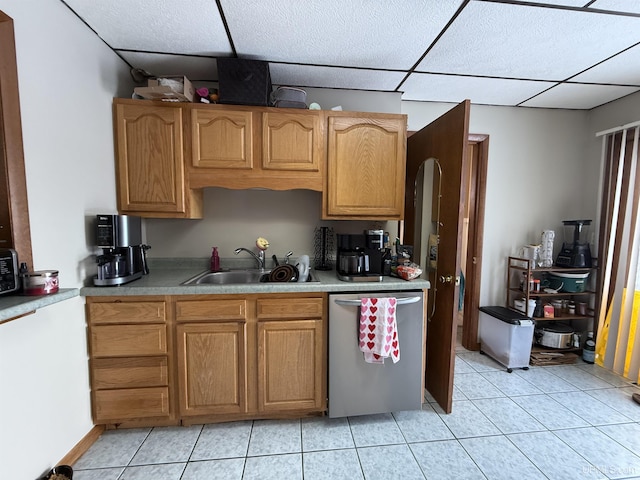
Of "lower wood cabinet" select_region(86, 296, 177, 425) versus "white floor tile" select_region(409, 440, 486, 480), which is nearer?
"white floor tile" select_region(409, 440, 486, 480)

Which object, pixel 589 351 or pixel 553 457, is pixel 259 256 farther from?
pixel 589 351

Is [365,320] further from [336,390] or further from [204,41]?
[204,41]

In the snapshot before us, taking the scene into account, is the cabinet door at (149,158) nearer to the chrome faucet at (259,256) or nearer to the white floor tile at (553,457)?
the chrome faucet at (259,256)

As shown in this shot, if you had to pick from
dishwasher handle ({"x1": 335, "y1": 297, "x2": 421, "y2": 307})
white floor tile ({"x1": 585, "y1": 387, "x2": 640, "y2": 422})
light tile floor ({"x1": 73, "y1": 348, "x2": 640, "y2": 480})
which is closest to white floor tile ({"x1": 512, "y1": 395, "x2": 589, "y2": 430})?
light tile floor ({"x1": 73, "y1": 348, "x2": 640, "y2": 480})

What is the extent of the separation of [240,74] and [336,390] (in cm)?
218

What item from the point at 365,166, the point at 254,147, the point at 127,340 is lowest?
the point at 127,340

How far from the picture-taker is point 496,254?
2.65 meters

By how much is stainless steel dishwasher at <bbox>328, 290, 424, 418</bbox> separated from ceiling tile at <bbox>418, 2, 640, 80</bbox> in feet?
5.22

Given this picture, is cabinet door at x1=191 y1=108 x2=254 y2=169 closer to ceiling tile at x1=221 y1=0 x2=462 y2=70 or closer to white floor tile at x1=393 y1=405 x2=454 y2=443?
ceiling tile at x1=221 y1=0 x2=462 y2=70

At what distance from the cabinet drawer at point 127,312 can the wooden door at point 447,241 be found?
1828 mm

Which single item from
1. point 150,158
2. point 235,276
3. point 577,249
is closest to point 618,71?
point 577,249

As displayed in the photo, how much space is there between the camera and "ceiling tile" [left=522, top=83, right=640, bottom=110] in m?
2.18

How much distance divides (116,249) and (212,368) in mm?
950

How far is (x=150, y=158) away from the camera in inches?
70.0
